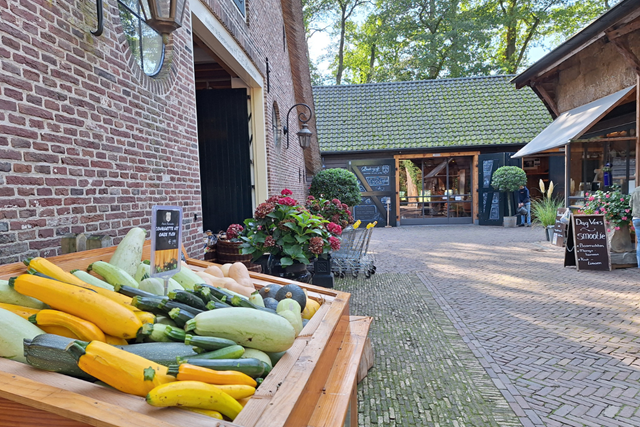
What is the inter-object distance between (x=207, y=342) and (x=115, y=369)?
0.89 ft

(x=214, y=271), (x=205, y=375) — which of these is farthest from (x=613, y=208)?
(x=205, y=375)

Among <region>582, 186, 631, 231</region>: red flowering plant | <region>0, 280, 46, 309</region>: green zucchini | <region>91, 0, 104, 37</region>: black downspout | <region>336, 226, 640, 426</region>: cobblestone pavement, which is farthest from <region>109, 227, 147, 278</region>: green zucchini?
<region>582, 186, 631, 231</region>: red flowering plant

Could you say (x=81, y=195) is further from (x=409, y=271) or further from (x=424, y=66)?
(x=424, y=66)

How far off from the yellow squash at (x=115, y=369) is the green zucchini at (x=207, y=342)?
17 cm

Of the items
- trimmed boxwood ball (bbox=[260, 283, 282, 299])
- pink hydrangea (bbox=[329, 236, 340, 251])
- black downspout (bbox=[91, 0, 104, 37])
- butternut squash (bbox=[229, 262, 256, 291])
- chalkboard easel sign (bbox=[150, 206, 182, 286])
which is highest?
black downspout (bbox=[91, 0, 104, 37])

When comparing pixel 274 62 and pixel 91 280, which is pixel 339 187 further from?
pixel 91 280

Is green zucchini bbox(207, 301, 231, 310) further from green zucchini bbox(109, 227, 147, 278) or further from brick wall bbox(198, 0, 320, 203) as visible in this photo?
brick wall bbox(198, 0, 320, 203)

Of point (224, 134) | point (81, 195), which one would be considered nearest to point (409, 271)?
point (224, 134)

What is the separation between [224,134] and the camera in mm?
6715

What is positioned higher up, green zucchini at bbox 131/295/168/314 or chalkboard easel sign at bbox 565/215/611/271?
green zucchini at bbox 131/295/168/314

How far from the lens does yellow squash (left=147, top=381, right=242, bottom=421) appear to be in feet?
3.04

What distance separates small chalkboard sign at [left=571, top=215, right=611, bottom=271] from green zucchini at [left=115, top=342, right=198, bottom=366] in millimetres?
7006

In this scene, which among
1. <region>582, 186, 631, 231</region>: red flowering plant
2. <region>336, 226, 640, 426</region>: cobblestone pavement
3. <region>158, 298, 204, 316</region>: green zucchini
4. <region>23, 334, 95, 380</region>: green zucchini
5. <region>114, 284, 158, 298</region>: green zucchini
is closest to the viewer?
<region>23, 334, 95, 380</region>: green zucchini

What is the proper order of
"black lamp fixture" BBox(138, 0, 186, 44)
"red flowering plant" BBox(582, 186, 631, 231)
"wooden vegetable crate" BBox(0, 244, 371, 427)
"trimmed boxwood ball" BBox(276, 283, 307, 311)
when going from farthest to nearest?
"red flowering plant" BBox(582, 186, 631, 231)
"black lamp fixture" BBox(138, 0, 186, 44)
"trimmed boxwood ball" BBox(276, 283, 307, 311)
"wooden vegetable crate" BBox(0, 244, 371, 427)
